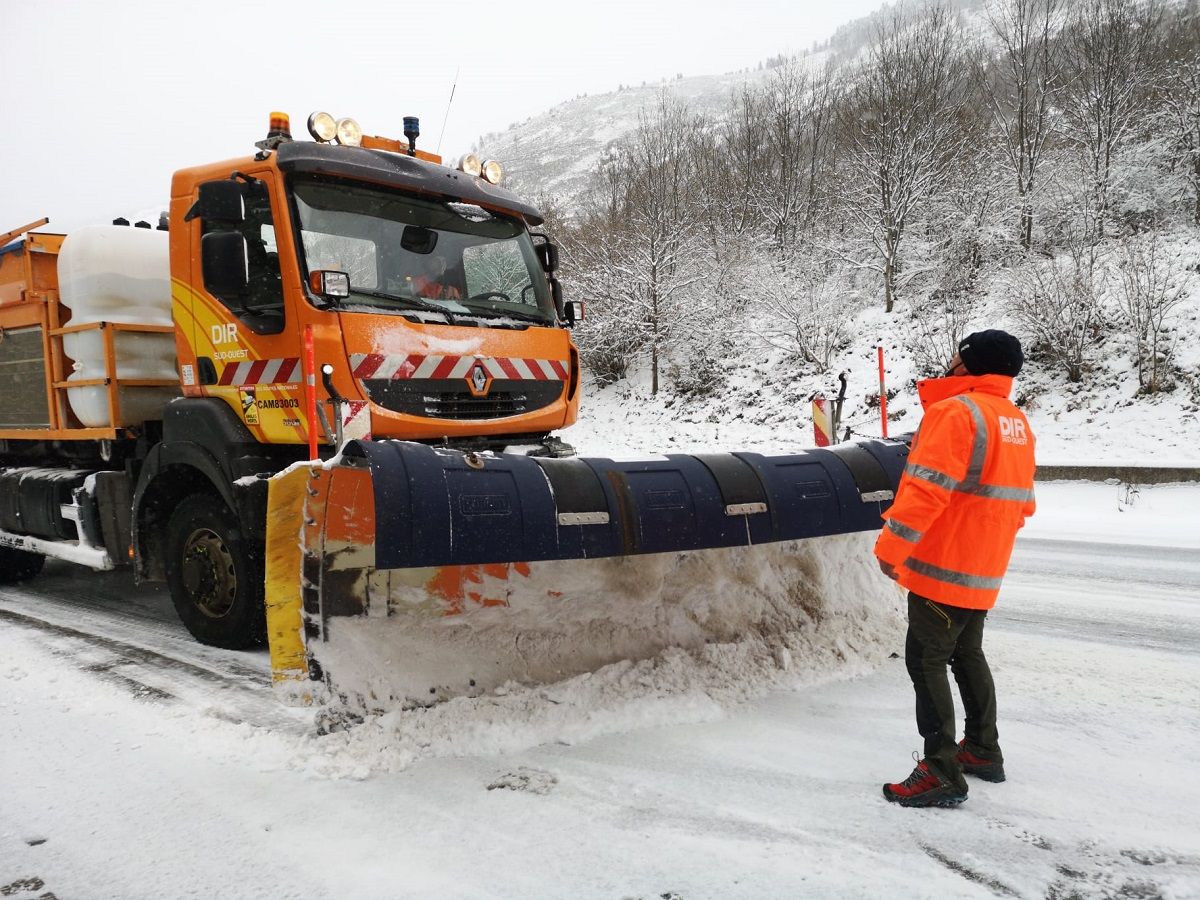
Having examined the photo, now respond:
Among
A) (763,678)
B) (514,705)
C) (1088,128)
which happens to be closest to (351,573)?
(514,705)

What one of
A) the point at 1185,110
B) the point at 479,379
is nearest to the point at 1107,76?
the point at 1185,110

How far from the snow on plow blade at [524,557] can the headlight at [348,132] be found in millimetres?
2090

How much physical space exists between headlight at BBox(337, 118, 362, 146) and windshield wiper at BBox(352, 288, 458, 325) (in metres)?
0.89

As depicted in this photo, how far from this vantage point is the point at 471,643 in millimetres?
3303

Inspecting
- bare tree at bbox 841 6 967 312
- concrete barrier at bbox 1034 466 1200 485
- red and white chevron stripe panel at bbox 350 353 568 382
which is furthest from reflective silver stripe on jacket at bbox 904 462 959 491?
bare tree at bbox 841 6 967 312

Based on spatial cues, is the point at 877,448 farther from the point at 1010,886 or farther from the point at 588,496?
the point at 1010,886

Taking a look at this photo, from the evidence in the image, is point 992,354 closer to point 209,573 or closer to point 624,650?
point 624,650

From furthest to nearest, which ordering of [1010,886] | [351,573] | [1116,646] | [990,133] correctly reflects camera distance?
[990,133]
[1116,646]
[351,573]
[1010,886]

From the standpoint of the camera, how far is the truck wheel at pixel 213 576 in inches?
155

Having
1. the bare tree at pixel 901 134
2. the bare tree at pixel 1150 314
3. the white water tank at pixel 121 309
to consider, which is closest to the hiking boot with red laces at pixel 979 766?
the white water tank at pixel 121 309

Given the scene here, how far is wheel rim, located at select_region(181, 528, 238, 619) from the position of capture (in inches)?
160

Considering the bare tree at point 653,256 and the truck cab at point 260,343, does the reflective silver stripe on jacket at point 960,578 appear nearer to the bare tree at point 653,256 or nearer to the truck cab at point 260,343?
the truck cab at point 260,343

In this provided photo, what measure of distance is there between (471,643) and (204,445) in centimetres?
189

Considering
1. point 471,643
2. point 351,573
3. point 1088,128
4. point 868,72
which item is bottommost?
point 471,643
